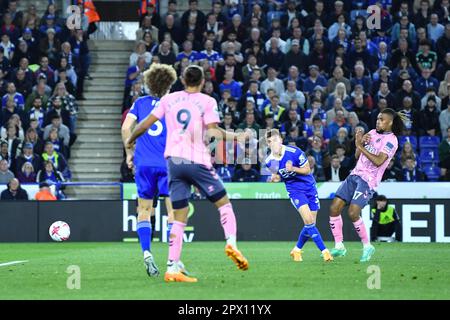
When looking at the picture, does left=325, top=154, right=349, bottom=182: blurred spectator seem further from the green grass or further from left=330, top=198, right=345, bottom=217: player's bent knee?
left=330, top=198, right=345, bottom=217: player's bent knee

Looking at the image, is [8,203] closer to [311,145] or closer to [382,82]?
[311,145]

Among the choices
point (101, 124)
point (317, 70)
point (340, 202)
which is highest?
point (317, 70)

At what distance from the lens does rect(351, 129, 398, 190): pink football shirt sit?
15.8 metres

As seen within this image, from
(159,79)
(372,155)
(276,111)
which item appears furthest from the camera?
(276,111)

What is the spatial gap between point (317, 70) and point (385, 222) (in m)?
5.43

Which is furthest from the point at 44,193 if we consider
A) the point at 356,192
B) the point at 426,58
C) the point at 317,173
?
the point at 426,58

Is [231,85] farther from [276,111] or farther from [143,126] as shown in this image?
[143,126]

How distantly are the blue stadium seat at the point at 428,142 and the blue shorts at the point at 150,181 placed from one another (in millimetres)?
13451

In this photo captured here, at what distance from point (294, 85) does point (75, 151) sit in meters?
6.21

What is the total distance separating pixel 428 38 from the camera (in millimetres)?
27578

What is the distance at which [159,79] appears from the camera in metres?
12.5

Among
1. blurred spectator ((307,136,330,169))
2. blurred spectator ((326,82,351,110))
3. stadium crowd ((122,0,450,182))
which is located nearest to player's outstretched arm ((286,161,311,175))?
stadium crowd ((122,0,450,182))

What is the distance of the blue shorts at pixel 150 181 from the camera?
12.6 meters

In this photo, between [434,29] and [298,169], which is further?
[434,29]
